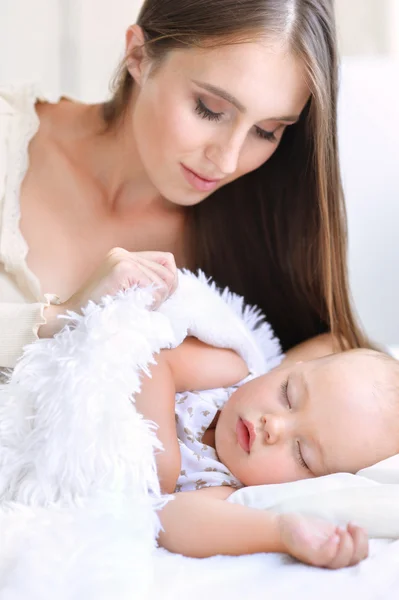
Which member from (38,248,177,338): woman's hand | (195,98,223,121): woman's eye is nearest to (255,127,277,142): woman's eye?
(195,98,223,121): woman's eye

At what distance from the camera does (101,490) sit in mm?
938

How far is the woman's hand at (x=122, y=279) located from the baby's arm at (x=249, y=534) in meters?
0.34

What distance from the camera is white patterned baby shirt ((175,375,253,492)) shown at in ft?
3.72

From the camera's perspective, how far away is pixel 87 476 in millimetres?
952

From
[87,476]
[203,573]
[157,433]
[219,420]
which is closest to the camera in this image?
[203,573]

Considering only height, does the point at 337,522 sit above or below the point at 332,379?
below

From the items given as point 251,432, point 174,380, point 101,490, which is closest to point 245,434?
point 251,432

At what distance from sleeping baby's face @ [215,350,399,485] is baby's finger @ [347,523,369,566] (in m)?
0.22

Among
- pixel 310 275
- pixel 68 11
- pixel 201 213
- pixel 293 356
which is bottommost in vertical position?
pixel 293 356

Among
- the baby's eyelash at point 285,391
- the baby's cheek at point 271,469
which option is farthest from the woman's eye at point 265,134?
the baby's cheek at point 271,469

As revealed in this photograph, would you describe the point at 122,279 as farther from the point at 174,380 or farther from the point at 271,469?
the point at 271,469

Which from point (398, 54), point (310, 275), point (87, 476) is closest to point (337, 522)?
point (87, 476)

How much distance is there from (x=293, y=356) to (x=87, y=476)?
0.75 metres

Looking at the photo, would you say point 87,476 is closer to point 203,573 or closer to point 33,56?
point 203,573
